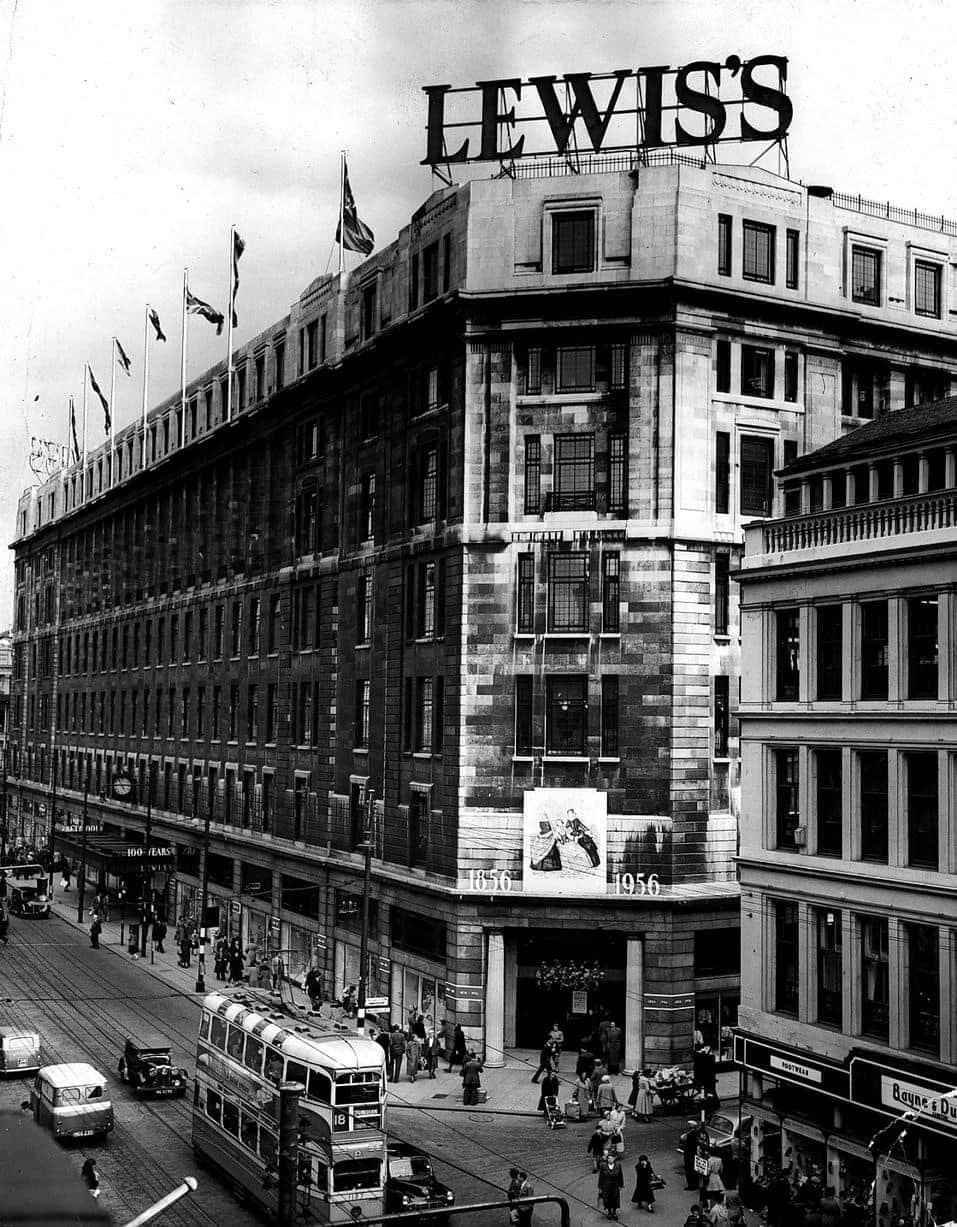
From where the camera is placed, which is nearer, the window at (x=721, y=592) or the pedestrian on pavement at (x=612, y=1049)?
the pedestrian on pavement at (x=612, y=1049)

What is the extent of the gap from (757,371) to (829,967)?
2695 centimetres

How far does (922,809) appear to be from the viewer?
31.5 m

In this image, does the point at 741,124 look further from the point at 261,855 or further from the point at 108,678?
the point at 108,678

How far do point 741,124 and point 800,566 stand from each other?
86.4ft

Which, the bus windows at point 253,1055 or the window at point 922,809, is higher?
the window at point 922,809

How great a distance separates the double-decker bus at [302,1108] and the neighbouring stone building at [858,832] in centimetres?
1070

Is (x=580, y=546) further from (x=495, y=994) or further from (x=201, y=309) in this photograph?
(x=201, y=309)

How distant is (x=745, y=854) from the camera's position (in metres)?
36.3

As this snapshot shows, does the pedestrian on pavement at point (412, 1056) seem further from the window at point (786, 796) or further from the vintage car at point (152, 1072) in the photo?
the window at point (786, 796)

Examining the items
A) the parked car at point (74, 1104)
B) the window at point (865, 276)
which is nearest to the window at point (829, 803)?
the parked car at point (74, 1104)

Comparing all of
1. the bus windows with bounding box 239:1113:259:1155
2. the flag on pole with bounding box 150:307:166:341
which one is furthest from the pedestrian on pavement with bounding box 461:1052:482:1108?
the flag on pole with bounding box 150:307:166:341

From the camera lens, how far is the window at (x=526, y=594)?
5250 cm

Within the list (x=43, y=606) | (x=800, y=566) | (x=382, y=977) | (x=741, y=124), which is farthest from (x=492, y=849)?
(x=43, y=606)

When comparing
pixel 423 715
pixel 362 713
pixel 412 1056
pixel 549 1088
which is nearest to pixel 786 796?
pixel 549 1088
